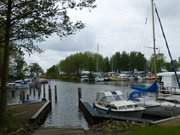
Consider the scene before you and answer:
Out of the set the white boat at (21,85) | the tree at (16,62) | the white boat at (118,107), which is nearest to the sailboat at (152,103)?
the white boat at (118,107)

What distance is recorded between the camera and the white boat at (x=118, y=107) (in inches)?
1206

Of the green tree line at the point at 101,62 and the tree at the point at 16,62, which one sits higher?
the green tree line at the point at 101,62

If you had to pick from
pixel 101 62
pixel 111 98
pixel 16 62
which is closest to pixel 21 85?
pixel 16 62

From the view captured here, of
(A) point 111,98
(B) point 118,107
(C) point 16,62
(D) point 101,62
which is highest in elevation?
(D) point 101,62

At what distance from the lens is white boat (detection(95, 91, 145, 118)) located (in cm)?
3062

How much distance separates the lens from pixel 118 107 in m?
31.0

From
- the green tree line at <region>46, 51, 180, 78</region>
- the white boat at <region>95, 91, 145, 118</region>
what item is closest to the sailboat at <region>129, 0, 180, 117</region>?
the white boat at <region>95, 91, 145, 118</region>

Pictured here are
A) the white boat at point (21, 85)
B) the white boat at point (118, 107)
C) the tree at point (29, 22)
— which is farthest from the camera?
the white boat at point (21, 85)

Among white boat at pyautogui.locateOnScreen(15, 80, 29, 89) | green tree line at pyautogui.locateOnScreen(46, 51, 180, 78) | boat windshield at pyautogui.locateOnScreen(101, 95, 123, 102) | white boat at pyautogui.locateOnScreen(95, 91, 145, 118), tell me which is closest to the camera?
white boat at pyautogui.locateOnScreen(95, 91, 145, 118)

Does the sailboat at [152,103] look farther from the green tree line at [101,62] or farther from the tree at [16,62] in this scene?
the green tree line at [101,62]

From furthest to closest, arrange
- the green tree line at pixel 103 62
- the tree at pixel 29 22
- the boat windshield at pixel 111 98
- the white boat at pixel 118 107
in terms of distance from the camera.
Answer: the green tree line at pixel 103 62 < the boat windshield at pixel 111 98 < the white boat at pixel 118 107 < the tree at pixel 29 22

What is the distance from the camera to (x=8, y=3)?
20328 mm

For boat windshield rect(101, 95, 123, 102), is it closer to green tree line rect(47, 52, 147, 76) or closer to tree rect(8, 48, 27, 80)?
tree rect(8, 48, 27, 80)

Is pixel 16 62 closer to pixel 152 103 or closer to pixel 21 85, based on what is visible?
pixel 152 103
